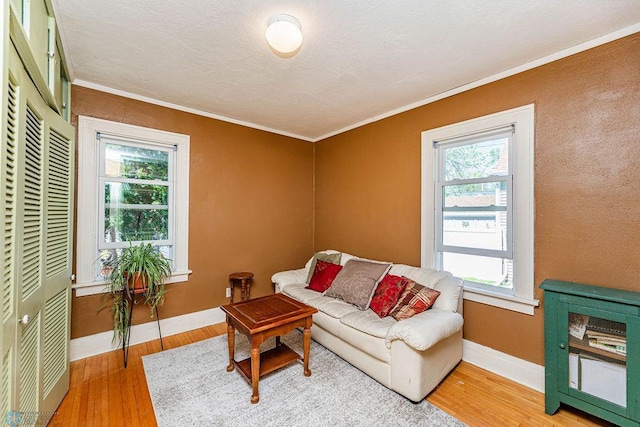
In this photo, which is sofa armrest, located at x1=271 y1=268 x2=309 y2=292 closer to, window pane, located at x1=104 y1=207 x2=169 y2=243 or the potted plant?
the potted plant

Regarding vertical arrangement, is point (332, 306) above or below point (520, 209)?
below

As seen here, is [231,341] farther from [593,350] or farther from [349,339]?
[593,350]

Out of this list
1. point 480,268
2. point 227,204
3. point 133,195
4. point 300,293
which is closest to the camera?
point 480,268

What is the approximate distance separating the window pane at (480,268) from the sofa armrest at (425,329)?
0.53 meters

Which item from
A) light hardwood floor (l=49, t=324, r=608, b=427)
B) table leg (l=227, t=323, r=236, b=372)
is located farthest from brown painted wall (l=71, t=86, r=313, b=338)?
table leg (l=227, t=323, r=236, b=372)

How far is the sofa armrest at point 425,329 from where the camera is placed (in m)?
1.86

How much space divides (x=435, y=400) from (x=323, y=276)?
1.54m

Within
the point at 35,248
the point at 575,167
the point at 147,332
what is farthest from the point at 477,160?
the point at 147,332

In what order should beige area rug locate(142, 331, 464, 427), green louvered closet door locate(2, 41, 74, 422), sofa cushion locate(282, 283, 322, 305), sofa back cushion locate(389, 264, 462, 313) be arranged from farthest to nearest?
sofa cushion locate(282, 283, 322, 305) → sofa back cushion locate(389, 264, 462, 313) → beige area rug locate(142, 331, 464, 427) → green louvered closet door locate(2, 41, 74, 422)

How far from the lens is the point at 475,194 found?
8.41ft

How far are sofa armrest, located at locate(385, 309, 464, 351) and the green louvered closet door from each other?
6.68 ft

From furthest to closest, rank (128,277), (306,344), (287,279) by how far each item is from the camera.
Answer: (287,279) < (128,277) < (306,344)

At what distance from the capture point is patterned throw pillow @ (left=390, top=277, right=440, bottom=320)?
2.26 metres

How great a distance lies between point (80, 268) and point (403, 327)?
289 centimetres
